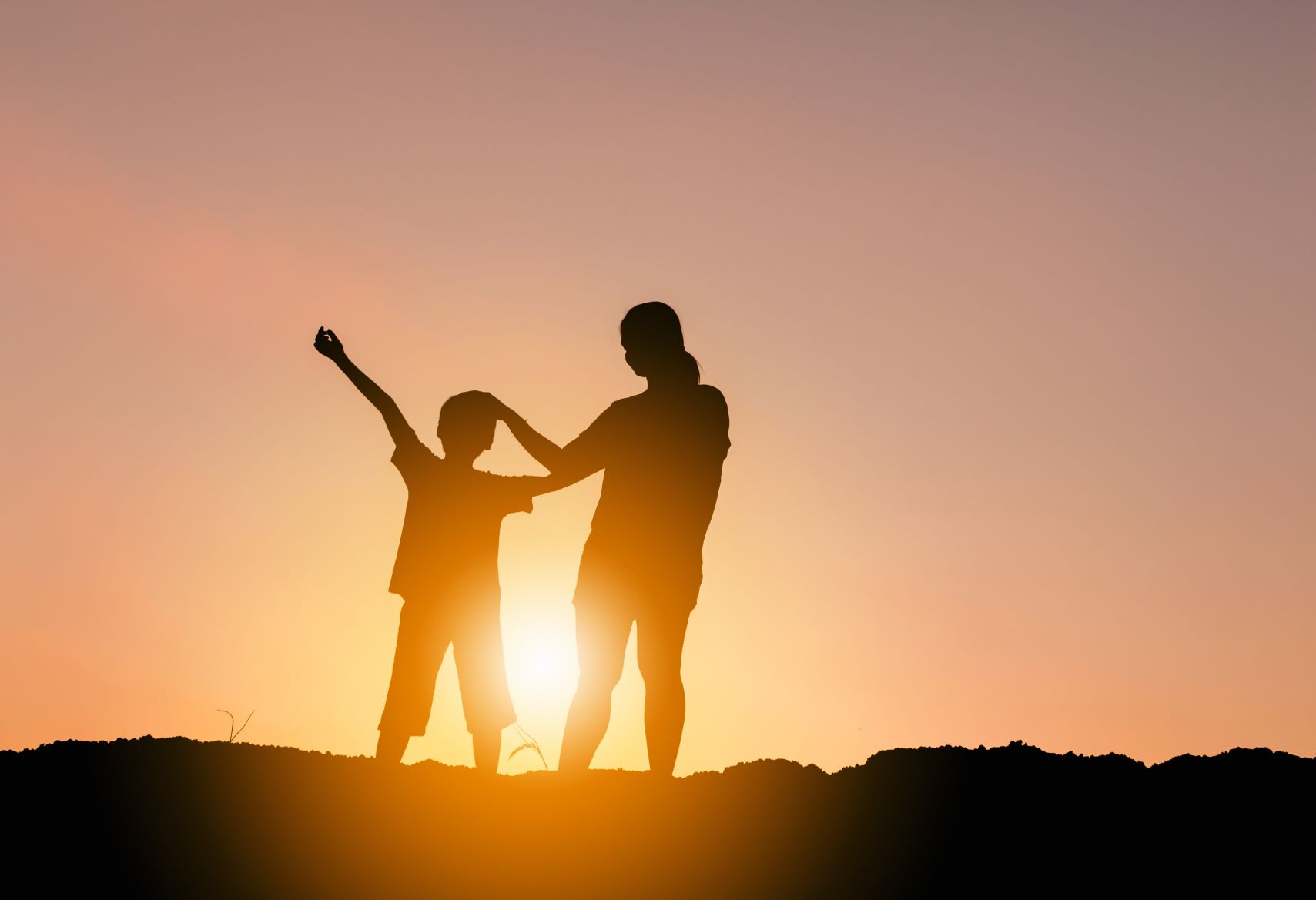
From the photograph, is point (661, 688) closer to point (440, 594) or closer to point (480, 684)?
point (480, 684)

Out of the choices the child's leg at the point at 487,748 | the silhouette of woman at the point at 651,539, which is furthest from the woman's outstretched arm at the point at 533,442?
the child's leg at the point at 487,748

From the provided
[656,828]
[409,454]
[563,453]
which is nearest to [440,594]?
[409,454]

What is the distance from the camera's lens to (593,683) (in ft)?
27.1

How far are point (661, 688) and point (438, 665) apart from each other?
1.74m

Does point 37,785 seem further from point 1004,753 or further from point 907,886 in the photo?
point 1004,753

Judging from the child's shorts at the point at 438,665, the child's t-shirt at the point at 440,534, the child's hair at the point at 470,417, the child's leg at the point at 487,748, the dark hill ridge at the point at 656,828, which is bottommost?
the dark hill ridge at the point at 656,828

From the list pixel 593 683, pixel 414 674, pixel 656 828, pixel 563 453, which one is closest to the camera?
pixel 656 828

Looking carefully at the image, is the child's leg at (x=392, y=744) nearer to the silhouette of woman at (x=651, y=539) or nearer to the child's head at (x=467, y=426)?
the silhouette of woman at (x=651, y=539)

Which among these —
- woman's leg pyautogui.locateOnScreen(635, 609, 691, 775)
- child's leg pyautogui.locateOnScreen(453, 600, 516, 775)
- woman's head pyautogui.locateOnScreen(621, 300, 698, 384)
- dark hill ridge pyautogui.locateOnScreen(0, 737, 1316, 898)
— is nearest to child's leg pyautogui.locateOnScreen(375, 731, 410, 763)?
child's leg pyautogui.locateOnScreen(453, 600, 516, 775)

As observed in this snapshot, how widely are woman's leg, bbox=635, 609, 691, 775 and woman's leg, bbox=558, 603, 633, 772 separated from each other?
0.15 meters

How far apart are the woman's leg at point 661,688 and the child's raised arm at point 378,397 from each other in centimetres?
213

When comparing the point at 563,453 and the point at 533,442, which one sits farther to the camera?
the point at 533,442

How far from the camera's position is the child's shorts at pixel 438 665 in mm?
9227

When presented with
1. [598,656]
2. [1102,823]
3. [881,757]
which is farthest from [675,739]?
[1102,823]
